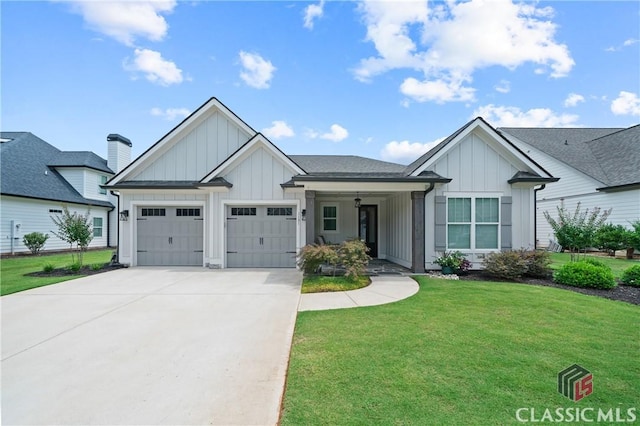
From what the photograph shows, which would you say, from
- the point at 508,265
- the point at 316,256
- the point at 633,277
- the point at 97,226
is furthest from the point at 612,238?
the point at 97,226

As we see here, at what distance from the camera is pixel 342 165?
1461 cm

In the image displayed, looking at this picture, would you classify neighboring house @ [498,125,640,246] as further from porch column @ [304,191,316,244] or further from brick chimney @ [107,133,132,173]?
brick chimney @ [107,133,132,173]

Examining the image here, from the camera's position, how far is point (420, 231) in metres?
10.7

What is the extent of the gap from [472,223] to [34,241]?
2127 cm

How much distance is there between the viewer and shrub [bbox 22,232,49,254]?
16547mm

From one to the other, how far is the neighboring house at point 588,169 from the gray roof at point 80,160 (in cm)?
3182

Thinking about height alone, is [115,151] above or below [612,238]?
above

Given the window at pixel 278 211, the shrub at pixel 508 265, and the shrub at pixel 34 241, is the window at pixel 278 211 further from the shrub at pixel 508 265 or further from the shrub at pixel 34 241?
the shrub at pixel 34 241

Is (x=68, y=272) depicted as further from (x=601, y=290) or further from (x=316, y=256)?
(x=601, y=290)

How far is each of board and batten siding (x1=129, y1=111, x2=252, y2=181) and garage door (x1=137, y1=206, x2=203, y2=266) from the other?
152cm

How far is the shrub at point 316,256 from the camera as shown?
29.8 ft

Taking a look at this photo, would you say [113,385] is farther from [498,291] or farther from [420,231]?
[420,231]

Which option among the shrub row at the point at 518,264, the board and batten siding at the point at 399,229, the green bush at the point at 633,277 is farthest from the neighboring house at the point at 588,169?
the board and batten siding at the point at 399,229

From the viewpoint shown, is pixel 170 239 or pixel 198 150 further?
pixel 198 150
